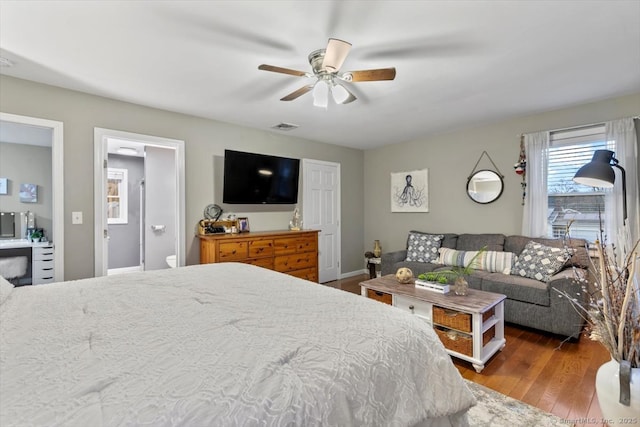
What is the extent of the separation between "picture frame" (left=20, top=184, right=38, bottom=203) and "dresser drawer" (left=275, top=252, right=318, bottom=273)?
13.2ft

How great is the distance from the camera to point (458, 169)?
4.57m

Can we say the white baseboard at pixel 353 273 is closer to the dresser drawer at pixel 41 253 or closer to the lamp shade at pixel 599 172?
the lamp shade at pixel 599 172

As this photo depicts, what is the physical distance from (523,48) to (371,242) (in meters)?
4.07

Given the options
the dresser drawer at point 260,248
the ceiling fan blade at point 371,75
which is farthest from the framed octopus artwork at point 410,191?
the ceiling fan blade at point 371,75

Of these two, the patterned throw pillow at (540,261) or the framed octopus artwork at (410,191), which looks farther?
the framed octopus artwork at (410,191)

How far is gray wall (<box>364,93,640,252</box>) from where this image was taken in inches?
141

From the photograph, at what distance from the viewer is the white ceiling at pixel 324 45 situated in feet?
5.88

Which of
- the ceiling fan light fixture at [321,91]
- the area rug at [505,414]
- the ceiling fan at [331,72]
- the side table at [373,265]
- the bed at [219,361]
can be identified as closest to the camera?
the bed at [219,361]

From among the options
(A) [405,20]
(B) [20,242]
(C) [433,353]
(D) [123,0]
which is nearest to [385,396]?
(C) [433,353]

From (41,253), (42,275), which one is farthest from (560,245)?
(41,253)

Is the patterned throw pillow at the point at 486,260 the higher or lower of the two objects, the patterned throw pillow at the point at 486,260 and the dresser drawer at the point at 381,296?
the higher

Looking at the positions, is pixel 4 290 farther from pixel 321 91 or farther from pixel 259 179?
pixel 259 179

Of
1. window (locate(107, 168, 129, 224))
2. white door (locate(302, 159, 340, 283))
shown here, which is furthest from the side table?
window (locate(107, 168, 129, 224))

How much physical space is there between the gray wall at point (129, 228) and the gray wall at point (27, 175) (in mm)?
902
